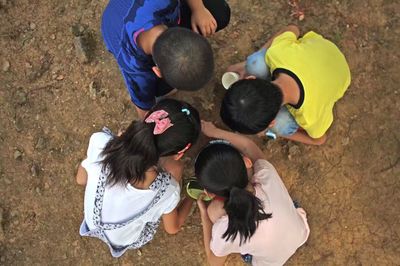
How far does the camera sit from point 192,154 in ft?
8.80

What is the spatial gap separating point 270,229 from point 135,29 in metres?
1.07

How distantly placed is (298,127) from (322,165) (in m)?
0.43

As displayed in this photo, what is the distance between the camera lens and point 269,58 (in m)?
2.19

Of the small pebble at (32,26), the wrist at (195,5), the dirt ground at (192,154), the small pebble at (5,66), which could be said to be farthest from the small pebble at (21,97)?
the wrist at (195,5)

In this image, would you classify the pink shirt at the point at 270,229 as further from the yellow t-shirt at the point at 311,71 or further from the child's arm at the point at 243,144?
the yellow t-shirt at the point at 311,71

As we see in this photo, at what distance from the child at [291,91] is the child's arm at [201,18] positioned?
313mm

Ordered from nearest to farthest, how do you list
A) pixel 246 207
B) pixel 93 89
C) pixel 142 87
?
1. pixel 246 207
2. pixel 142 87
3. pixel 93 89

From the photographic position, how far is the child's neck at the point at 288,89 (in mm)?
2016

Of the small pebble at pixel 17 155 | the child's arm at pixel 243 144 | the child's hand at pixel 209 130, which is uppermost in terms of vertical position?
the child's hand at pixel 209 130

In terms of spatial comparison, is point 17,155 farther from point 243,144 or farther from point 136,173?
point 243,144

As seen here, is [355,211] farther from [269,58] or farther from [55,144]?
[55,144]

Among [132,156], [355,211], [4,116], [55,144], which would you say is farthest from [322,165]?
[4,116]

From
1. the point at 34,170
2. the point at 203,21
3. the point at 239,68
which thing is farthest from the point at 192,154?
the point at 34,170

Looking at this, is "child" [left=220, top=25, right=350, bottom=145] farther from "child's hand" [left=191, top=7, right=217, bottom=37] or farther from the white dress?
the white dress
